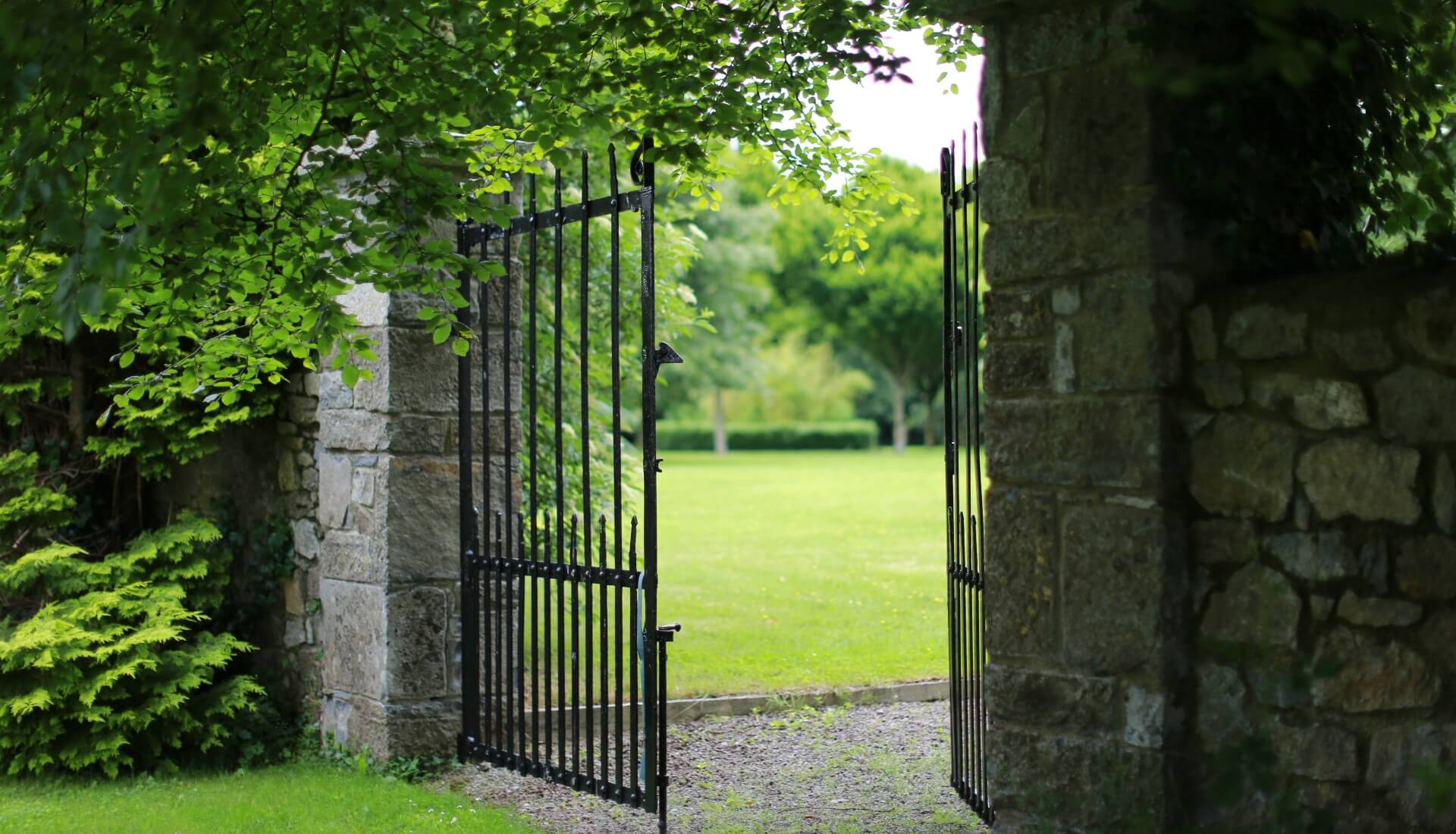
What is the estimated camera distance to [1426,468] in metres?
→ 2.88

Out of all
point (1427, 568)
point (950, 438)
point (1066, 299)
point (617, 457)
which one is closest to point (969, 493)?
point (950, 438)

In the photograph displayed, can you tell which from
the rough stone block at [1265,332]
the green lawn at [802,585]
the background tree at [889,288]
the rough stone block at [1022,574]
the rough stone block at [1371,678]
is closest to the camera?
the rough stone block at [1371,678]

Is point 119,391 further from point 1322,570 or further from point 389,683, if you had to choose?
point 1322,570

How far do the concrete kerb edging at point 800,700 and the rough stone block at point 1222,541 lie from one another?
425 centimetres

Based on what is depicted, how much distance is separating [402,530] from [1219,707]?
12.3 ft

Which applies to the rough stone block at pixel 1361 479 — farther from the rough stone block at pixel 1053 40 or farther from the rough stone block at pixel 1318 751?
the rough stone block at pixel 1053 40

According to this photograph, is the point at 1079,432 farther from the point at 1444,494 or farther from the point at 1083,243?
the point at 1444,494

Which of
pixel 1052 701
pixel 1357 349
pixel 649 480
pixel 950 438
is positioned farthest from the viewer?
pixel 950 438

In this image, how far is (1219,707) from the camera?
3207mm

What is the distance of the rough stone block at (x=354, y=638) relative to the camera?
19.2 feet

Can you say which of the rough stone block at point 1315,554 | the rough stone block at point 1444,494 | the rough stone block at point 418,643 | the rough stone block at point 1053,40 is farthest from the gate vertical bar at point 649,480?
the rough stone block at point 1444,494

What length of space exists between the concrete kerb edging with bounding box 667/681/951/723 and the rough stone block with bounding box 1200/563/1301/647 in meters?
4.24

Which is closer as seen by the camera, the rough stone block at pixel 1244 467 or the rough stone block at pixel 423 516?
the rough stone block at pixel 1244 467

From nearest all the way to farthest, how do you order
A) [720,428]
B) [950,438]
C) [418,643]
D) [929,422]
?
[950,438]
[418,643]
[720,428]
[929,422]
